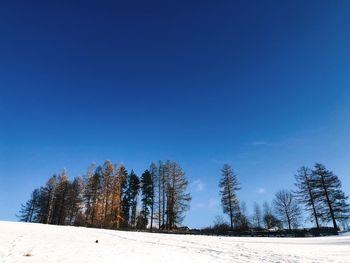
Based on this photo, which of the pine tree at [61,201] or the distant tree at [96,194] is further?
the pine tree at [61,201]

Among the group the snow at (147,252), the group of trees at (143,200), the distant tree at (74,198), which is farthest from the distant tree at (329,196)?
the distant tree at (74,198)

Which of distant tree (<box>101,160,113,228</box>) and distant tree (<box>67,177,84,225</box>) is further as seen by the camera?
distant tree (<box>67,177,84,225</box>)

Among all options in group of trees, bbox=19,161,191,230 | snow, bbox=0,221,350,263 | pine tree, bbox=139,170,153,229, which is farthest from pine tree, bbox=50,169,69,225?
snow, bbox=0,221,350,263

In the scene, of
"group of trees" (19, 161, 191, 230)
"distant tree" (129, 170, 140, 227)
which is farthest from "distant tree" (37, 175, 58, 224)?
"distant tree" (129, 170, 140, 227)

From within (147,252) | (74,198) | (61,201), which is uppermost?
(74,198)

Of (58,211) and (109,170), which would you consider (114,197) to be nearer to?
(109,170)

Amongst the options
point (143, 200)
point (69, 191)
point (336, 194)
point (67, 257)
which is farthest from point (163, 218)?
point (67, 257)

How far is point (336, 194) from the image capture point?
36281mm

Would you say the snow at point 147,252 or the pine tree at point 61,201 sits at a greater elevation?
the pine tree at point 61,201

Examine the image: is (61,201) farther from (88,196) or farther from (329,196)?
(329,196)

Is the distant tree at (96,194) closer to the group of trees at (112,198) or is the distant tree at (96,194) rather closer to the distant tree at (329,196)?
the group of trees at (112,198)

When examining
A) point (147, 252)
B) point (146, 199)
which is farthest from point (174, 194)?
point (147, 252)

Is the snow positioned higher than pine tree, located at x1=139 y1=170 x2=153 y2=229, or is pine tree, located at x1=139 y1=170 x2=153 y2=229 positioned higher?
pine tree, located at x1=139 y1=170 x2=153 y2=229

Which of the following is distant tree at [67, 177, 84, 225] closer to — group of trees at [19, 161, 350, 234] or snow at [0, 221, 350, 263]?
group of trees at [19, 161, 350, 234]
